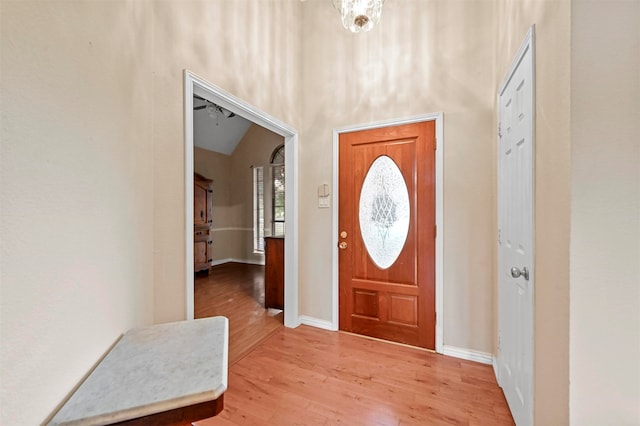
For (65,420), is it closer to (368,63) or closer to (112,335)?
(112,335)

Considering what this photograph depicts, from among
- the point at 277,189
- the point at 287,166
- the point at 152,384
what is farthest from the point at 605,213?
the point at 277,189

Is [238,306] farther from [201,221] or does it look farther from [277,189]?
[277,189]

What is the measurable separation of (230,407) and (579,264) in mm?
1973

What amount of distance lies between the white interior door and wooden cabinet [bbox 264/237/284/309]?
2.22 m

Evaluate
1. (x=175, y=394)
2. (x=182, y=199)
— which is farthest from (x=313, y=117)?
(x=175, y=394)

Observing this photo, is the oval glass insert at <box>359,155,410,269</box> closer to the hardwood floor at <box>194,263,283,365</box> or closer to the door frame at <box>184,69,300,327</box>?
the door frame at <box>184,69,300,327</box>

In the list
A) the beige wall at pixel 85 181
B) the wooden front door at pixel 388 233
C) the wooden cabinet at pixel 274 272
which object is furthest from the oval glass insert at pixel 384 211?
the beige wall at pixel 85 181

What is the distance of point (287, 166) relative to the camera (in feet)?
8.90

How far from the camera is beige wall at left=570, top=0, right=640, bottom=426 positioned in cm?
81

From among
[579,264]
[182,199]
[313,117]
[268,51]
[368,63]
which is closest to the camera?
[579,264]

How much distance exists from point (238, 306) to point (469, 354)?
2.62 meters

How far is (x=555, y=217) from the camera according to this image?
3.18ft

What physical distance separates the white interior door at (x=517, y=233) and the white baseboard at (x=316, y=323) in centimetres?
147

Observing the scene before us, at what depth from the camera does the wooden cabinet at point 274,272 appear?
3.06m
